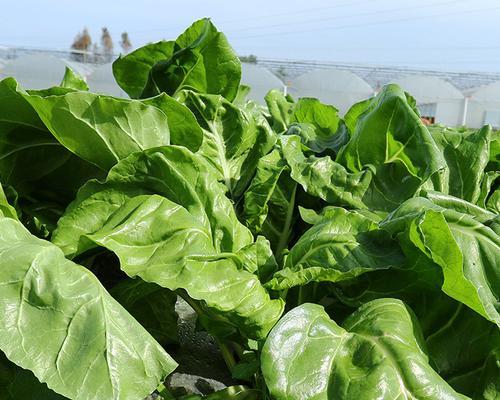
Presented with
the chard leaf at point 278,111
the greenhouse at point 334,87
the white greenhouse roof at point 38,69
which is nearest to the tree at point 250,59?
the greenhouse at point 334,87

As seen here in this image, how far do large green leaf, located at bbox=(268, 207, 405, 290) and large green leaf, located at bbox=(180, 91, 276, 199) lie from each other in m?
0.45

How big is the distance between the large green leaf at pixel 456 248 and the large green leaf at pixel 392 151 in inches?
12.9

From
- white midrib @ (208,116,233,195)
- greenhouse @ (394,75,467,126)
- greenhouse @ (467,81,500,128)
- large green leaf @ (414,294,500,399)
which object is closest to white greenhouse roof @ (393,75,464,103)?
greenhouse @ (394,75,467,126)

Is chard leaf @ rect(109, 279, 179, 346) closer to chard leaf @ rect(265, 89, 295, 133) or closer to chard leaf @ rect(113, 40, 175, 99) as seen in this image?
chard leaf @ rect(113, 40, 175, 99)

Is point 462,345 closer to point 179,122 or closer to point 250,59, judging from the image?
point 179,122

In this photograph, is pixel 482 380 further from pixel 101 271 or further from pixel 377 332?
pixel 101 271

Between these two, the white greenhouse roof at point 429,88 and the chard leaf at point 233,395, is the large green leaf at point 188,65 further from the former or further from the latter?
the white greenhouse roof at point 429,88

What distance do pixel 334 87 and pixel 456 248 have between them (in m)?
25.5

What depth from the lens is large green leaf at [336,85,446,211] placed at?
5.92 feet

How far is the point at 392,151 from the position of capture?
74.4 inches

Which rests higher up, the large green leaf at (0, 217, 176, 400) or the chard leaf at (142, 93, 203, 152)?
the chard leaf at (142, 93, 203, 152)

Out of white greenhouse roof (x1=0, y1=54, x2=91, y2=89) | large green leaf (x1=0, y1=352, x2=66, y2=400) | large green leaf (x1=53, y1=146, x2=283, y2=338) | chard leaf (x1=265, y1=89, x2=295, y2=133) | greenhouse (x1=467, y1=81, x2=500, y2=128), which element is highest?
large green leaf (x1=53, y1=146, x2=283, y2=338)

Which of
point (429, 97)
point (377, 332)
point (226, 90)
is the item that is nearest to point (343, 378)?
point (377, 332)

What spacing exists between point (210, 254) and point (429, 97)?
28.2m
